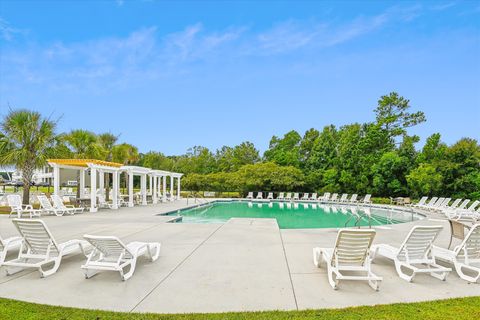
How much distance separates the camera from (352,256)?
4.87 m

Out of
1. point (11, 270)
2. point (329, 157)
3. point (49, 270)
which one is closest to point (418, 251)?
point (49, 270)

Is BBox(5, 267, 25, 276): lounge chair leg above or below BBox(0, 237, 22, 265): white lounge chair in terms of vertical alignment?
below

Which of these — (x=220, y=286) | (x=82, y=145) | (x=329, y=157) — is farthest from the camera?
(x=329, y=157)

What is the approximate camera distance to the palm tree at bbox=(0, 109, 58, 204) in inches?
622

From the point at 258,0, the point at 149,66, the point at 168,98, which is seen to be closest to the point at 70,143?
the point at 149,66

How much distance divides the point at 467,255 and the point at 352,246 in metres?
2.37

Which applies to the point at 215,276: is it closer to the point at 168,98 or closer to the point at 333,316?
the point at 333,316

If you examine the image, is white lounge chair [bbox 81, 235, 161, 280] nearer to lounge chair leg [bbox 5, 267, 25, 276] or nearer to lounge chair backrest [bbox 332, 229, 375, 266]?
lounge chair leg [bbox 5, 267, 25, 276]

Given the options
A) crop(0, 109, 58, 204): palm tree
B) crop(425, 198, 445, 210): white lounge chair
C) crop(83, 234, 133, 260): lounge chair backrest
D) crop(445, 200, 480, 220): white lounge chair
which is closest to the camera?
crop(83, 234, 133, 260): lounge chair backrest

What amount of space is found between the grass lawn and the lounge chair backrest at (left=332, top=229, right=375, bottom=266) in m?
0.95

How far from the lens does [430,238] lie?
535 cm

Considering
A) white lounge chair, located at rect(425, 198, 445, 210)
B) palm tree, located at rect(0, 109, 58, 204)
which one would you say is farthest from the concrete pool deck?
white lounge chair, located at rect(425, 198, 445, 210)

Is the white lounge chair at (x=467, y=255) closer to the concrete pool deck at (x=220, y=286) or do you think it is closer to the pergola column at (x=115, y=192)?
the concrete pool deck at (x=220, y=286)

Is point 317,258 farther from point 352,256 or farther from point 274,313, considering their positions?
point 274,313
